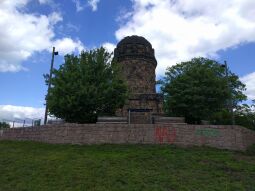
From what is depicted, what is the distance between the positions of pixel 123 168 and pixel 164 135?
6283 mm

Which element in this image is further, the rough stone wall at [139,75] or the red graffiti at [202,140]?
the rough stone wall at [139,75]

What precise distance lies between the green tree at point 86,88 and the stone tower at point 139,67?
27.7 ft

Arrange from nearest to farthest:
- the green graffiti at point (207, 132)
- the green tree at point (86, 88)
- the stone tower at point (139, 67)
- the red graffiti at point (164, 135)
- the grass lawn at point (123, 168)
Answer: the grass lawn at point (123, 168) < the red graffiti at point (164, 135) < the green graffiti at point (207, 132) < the green tree at point (86, 88) < the stone tower at point (139, 67)

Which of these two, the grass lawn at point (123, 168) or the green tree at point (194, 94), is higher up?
the green tree at point (194, 94)

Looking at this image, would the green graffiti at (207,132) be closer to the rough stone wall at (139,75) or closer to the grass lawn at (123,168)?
the grass lawn at (123,168)

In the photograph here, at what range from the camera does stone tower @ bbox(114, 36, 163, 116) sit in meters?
33.3

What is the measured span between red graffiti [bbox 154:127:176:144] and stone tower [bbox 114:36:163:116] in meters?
13.1

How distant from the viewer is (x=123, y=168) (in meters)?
14.4

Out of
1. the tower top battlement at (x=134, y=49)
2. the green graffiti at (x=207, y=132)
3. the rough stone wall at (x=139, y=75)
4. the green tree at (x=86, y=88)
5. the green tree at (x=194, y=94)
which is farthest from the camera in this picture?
the tower top battlement at (x=134, y=49)

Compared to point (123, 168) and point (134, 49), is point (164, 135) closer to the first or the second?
point (123, 168)

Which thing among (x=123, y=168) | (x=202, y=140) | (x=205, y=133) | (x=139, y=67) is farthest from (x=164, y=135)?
(x=139, y=67)

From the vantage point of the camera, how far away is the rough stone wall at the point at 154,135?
20.0 meters

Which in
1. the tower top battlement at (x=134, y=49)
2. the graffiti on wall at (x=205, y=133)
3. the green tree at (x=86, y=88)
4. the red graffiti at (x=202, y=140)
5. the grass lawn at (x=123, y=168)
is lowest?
the grass lawn at (x=123, y=168)

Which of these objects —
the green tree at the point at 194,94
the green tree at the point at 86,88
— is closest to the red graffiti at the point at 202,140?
the green tree at the point at 194,94
